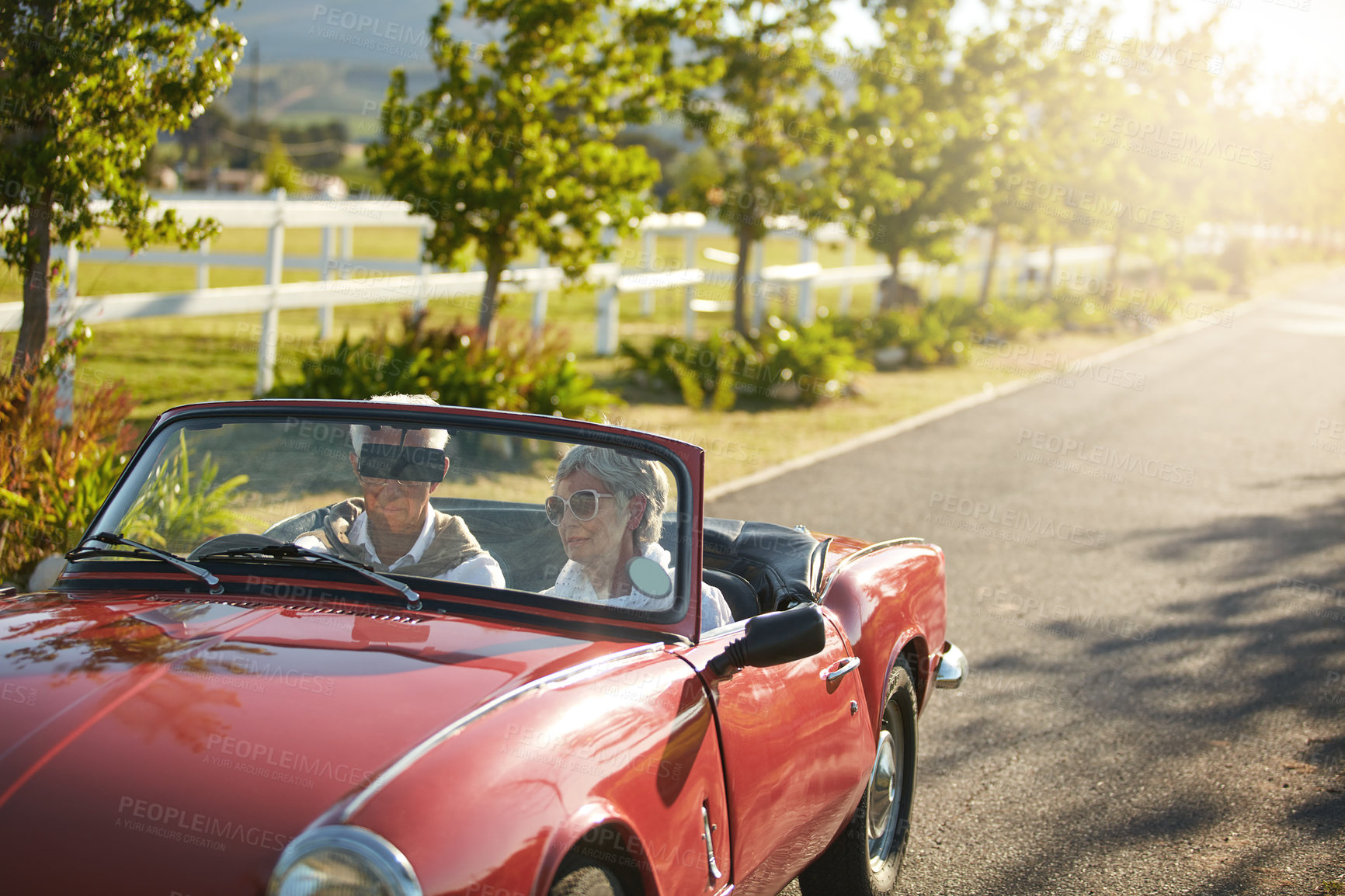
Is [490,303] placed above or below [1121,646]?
above

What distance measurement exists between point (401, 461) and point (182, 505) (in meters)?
1.00

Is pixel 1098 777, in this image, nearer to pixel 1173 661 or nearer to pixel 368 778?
pixel 1173 661

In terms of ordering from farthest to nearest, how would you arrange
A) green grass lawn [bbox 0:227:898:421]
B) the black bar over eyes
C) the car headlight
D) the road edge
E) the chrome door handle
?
green grass lawn [bbox 0:227:898:421] < the road edge < the chrome door handle < the black bar over eyes < the car headlight

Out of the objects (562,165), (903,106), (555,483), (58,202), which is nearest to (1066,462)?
(562,165)

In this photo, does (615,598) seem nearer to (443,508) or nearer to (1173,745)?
(443,508)

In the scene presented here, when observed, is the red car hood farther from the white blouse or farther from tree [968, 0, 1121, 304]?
tree [968, 0, 1121, 304]

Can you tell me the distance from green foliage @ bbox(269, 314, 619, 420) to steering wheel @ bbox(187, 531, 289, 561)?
20.2 feet

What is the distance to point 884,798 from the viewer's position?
407 centimetres

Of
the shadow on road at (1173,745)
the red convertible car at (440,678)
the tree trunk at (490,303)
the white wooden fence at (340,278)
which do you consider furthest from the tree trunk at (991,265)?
the red convertible car at (440,678)

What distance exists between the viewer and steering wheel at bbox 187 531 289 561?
322 cm

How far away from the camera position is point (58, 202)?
6.67m

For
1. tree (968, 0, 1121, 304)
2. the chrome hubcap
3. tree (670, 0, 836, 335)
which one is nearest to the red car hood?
the chrome hubcap

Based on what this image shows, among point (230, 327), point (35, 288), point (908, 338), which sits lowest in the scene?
point (230, 327)

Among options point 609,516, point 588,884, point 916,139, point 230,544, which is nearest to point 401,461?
point 230,544
